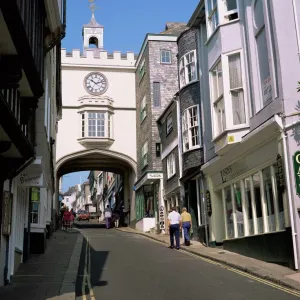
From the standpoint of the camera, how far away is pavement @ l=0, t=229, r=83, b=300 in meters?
9.12

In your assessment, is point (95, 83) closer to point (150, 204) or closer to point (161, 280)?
point (150, 204)

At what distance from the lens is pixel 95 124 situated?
115 ft

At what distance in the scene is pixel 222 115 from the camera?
16.2 meters

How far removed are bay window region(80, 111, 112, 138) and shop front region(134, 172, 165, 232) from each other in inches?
191

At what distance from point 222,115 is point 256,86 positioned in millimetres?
2385

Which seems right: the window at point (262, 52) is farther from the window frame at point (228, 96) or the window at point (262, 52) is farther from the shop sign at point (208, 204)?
the shop sign at point (208, 204)

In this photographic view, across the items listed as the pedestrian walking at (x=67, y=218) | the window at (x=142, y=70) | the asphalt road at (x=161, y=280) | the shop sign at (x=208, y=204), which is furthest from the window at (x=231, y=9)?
the pedestrian walking at (x=67, y=218)

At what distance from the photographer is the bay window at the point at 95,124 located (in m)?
35.0

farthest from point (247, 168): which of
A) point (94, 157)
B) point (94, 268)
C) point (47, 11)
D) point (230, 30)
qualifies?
point (94, 157)

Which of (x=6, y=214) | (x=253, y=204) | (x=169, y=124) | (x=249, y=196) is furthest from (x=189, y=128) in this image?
(x=6, y=214)

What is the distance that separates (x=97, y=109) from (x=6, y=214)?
24876 millimetres

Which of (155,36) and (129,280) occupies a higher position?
(155,36)

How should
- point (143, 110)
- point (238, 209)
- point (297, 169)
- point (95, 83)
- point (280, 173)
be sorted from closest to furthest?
point (297, 169)
point (280, 173)
point (238, 209)
point (143, 110)
point (95, 83)

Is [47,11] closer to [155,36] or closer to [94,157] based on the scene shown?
[155,36]
